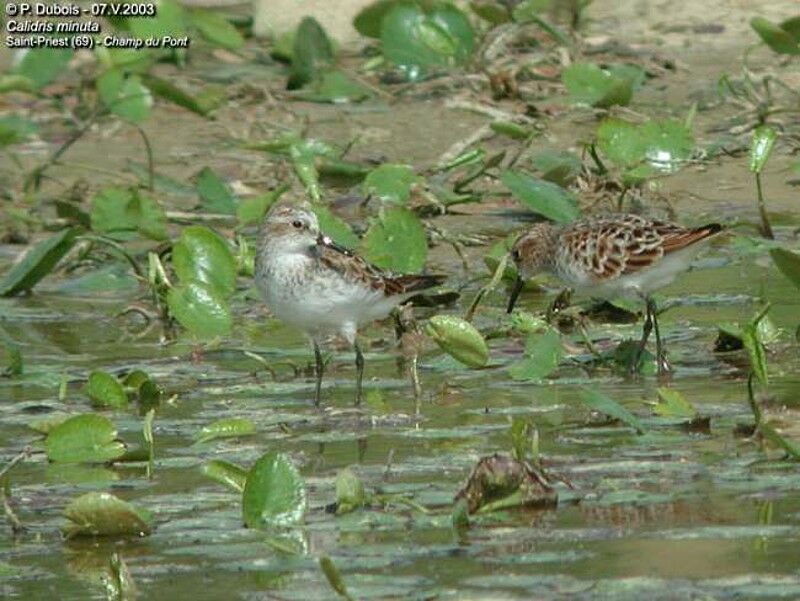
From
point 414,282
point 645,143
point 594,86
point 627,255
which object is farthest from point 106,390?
point 594,86

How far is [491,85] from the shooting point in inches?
528

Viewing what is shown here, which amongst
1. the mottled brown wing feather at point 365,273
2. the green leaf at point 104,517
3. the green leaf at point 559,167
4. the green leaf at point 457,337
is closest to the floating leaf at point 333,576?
the green leaf at point 104,517

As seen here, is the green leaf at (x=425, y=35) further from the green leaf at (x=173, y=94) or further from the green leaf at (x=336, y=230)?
the green leaf at (x=336, y=230)

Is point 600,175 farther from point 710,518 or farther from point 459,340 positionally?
point 710,518

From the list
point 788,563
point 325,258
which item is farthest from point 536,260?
point 788,563

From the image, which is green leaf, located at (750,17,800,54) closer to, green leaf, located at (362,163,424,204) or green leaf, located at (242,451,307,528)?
green leaf, located at (362,163,424,204)

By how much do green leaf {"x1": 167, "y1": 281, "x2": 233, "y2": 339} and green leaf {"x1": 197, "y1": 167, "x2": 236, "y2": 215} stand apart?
2.45 m

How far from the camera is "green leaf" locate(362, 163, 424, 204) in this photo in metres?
10.9

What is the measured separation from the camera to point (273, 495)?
616 cm

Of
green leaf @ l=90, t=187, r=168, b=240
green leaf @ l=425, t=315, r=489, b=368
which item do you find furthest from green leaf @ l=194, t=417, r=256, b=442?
green leaf @ l=90, t=187, r=168, b=240

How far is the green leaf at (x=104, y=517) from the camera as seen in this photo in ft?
20.1

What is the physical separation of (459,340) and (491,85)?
18.4ft

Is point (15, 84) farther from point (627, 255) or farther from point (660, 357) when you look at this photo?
point (660, 357)

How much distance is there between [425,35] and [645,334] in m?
5.01
